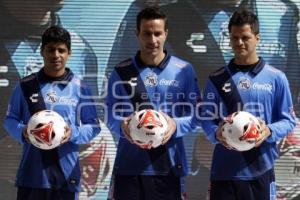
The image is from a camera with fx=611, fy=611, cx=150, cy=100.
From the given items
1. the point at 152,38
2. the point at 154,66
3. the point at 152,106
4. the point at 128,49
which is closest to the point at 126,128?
the point at 152,106

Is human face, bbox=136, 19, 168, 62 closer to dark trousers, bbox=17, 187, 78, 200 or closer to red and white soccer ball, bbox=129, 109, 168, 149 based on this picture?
red and white soccer ball, bbox=129, 109, 168, 149

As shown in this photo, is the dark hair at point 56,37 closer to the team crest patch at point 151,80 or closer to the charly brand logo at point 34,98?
the charly brand logo at point 34,98

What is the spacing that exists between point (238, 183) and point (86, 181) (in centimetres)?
295

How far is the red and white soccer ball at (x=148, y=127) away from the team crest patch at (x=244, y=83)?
0.56 metres

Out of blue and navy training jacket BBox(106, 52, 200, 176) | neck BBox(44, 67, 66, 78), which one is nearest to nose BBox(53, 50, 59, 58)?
neck BBox(44, 67, 66, 78)

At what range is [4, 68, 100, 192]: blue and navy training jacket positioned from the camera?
3.99m

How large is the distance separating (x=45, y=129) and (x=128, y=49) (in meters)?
2.91

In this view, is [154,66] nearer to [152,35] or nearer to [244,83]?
[152,35]

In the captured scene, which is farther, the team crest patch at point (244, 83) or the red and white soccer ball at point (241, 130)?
the team crest patch at point (244, 83)

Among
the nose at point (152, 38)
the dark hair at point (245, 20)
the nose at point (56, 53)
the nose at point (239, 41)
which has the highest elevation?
the dark hair at point (245, 20)

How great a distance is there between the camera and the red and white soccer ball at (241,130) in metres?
3.63

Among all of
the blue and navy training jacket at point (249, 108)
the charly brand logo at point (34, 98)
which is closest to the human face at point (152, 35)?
the blue and navy training jacket at point (249, 108)

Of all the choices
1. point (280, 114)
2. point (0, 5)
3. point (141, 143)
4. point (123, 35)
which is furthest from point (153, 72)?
point (0, 5)

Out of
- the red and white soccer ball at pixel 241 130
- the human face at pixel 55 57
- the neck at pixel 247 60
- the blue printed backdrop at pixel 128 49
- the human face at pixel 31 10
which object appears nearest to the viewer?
the red and white soccer ball at pixel 241 130
